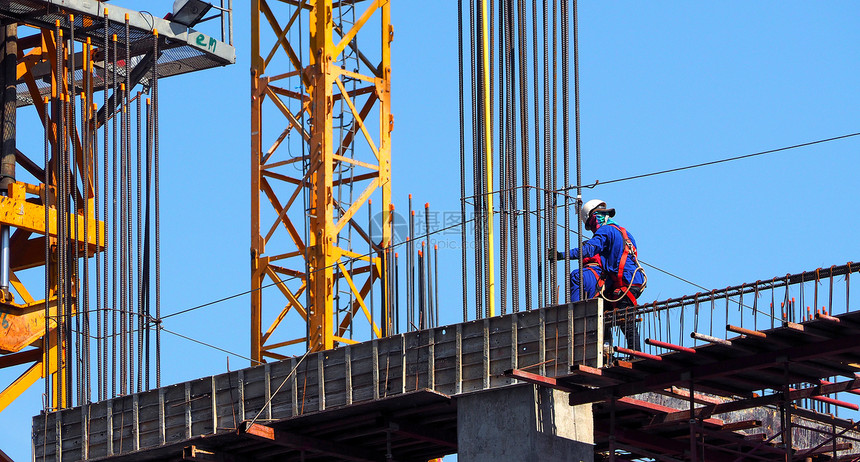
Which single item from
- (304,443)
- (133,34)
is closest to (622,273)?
(304,443)

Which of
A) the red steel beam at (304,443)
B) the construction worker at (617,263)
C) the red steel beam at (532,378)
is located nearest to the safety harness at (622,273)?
the construction worker at (617,263)

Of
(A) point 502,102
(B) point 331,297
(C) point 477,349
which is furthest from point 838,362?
(B) point 331,297

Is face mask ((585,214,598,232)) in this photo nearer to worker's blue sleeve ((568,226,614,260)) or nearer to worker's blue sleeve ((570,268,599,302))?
worker's blue sleeve ((568,226,614,260))

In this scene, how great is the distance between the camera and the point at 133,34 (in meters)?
36.8

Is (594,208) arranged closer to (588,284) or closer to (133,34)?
(588,284)

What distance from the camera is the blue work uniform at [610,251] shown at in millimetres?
25203

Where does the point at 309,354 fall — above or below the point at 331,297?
below

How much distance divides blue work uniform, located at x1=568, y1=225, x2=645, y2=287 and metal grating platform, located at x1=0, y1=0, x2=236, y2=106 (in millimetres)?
14103

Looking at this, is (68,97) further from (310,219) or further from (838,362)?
(838,362)

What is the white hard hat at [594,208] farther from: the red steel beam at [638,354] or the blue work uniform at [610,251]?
the red steel beam at [638,354]

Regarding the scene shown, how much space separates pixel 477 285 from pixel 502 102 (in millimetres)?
3074

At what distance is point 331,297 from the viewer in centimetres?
3550

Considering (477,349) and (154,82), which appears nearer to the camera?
(477,349)

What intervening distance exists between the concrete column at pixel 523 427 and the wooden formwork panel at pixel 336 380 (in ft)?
0.87
